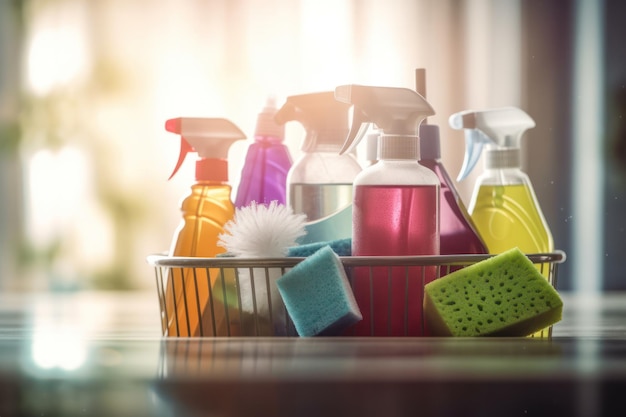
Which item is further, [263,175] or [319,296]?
[263,175]

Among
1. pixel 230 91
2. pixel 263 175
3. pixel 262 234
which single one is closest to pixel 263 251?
pixel 262 234

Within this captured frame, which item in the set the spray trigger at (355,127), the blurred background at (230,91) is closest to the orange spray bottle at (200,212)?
the spray trigger at (355,127)

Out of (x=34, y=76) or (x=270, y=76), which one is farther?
(x=34, y=76)

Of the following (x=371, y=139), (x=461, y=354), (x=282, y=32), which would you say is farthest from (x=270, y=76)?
(x=461, y=354)

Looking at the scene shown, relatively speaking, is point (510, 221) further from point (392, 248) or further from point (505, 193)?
point (392, 248)

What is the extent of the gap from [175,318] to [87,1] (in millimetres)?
1105

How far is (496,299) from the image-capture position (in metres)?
0.44

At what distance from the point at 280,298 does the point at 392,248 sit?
84 millimetres

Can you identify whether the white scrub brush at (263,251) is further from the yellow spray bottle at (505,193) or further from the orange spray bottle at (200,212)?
the yellow spray bottle at (505,193)

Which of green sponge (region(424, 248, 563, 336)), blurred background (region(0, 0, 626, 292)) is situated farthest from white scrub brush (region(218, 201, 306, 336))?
blurred background (region(0, 0, 626, 292))

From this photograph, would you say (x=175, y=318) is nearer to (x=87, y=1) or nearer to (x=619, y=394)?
(x=619, y=394)

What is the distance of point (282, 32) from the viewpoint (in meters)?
1.39

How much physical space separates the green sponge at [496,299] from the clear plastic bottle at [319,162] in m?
0.15

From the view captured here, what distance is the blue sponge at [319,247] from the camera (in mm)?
512
